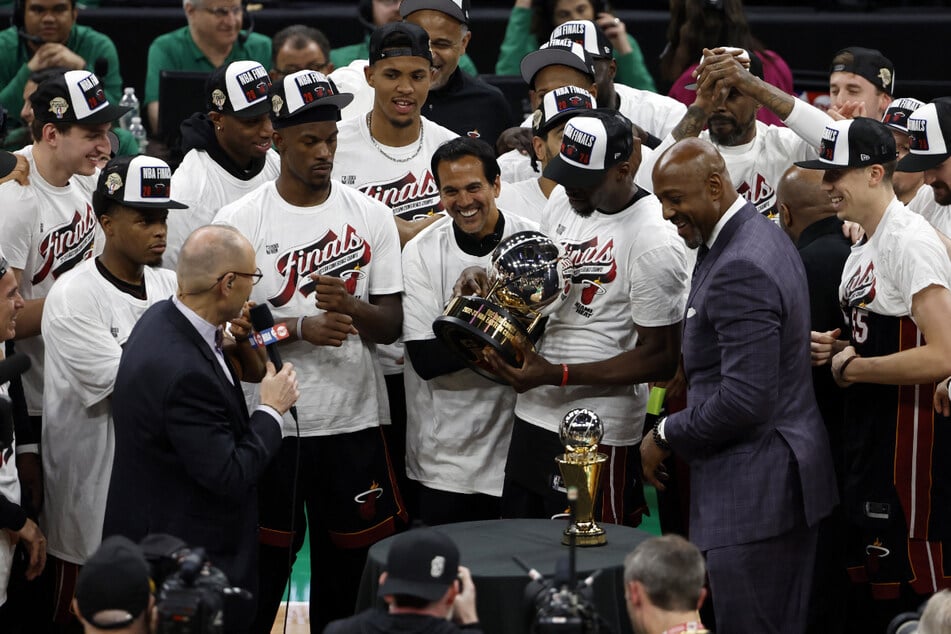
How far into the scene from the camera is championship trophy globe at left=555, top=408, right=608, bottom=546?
4539mm

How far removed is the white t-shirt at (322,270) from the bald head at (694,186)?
1.22 meters

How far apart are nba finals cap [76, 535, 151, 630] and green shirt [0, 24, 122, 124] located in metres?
4.74

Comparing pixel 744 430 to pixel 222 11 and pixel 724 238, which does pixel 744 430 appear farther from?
pixel 222 11

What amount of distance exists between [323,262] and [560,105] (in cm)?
108

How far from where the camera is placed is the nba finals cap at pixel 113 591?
11.5 feet

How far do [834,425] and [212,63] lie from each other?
4375 mm

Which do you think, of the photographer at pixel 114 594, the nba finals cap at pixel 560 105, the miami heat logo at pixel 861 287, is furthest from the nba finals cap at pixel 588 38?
the photographer at pixel 114 594

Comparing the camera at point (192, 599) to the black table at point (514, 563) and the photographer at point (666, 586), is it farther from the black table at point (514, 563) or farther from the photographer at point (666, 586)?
the photographer at point (666, 586)

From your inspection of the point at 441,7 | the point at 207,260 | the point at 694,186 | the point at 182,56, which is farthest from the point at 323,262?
the point at 182,56

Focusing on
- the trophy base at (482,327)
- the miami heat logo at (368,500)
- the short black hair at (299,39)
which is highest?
the short black hair at (299,39)

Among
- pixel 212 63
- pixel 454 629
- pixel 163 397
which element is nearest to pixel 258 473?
pixel 163 397

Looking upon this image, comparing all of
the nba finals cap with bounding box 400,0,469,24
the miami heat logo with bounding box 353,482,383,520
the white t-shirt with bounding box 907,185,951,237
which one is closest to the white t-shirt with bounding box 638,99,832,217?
the white t-shirt with bounding box 907,185,951,237

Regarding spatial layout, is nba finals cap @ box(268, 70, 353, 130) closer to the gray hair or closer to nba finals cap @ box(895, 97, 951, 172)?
nba finals cap @ box(895, 97, 951, 172)

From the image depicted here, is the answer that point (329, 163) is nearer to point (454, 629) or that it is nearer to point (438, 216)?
point (438, 216)
